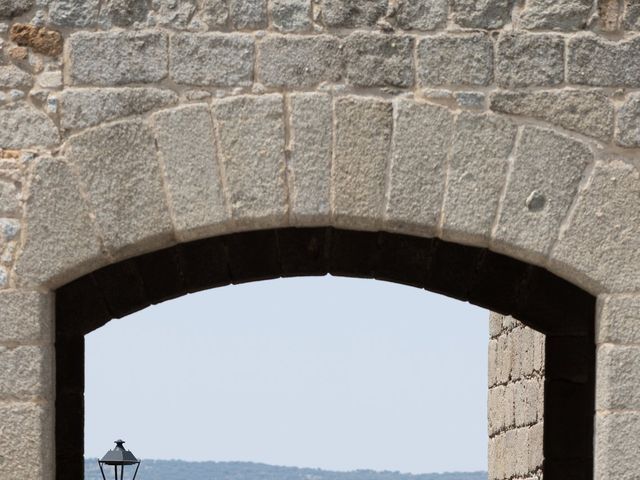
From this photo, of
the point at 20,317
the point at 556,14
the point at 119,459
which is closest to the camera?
the point at 20,317

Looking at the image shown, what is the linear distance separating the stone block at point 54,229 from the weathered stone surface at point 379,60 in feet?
3.78

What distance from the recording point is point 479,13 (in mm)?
6062

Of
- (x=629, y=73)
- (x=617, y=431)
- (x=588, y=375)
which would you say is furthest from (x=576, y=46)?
(x=588, y=375)

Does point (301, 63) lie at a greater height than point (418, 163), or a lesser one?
greater

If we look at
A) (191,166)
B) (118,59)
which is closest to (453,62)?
(191,166)

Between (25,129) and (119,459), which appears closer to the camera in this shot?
(25,129)

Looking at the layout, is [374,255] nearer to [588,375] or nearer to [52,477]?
[588,375]

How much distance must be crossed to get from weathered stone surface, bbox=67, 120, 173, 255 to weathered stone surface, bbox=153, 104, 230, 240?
0.05 metres

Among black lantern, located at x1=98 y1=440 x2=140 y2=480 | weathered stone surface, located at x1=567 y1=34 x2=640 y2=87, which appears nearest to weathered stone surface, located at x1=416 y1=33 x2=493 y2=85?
weathered stone surface, located at x1=567 y1=34 x2=640 y2=87

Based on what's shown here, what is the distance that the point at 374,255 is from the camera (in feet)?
24.7

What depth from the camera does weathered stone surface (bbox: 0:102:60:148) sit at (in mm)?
6008

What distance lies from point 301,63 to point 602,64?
1164 millimetres

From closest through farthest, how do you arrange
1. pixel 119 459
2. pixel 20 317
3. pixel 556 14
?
1. pixel 20 317
2. pixel 556 14
3. pixel 119 459

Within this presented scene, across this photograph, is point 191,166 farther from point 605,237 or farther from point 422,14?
point 605,237
